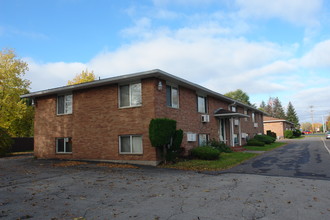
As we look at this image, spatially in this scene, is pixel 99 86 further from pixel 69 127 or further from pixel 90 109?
pixel 69 127

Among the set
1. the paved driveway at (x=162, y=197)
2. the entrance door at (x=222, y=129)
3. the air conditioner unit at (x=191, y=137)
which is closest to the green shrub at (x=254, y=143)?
the entrance door at (x=222, y=129)

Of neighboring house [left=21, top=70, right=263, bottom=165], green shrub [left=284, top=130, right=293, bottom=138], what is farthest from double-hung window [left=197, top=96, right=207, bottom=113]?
green shrub [left=284, top=130, right=293, bottom=138]

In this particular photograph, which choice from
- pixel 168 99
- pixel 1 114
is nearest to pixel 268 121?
pixel 168 99

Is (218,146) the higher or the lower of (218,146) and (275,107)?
the lower

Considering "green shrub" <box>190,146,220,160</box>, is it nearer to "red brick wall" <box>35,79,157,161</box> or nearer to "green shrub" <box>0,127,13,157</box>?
"red brick wall" <box>35,79,157,161</box>

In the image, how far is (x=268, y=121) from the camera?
50.7 m

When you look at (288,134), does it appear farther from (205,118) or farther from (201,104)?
(205,118)

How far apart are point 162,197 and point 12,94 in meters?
26.6

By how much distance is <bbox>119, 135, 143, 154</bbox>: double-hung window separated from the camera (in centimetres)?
1352

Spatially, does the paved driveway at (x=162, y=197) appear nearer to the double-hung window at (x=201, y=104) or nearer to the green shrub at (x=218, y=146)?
the green shrub at (x=218, y=146)

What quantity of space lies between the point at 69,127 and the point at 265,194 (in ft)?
42.6

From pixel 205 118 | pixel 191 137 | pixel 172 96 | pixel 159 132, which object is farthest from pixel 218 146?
pixel 159 132

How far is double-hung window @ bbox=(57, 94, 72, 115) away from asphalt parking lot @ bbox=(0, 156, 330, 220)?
23.1 ft

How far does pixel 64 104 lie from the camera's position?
1688 centimetres
